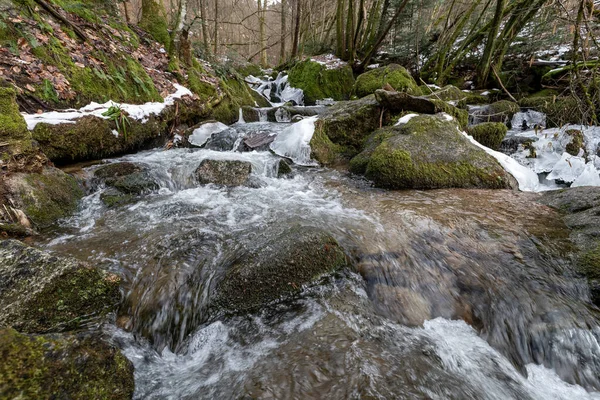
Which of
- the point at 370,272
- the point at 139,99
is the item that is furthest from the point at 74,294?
the point at 139,99

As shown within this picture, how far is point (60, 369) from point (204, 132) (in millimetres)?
5858

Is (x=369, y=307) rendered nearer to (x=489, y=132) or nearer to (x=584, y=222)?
(x=584, y=222)

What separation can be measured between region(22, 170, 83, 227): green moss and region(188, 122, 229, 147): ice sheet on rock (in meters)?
2.84

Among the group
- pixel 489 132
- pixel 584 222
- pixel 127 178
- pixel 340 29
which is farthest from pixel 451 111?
pixel 340 29

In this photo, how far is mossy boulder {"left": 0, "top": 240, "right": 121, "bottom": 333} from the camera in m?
1.82

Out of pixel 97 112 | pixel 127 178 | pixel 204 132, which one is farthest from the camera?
pixel 204 132

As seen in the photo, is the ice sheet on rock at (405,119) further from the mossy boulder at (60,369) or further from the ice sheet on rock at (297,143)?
the mossy boulder at (60,369)

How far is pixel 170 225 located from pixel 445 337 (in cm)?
317

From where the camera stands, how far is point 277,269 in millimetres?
2469

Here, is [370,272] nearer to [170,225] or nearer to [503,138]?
[170,225]

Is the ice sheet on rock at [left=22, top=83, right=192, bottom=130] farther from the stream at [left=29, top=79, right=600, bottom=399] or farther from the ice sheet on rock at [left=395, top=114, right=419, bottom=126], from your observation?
the ice sheet on rock at [left=395, top=114, right=419, bottom=126]

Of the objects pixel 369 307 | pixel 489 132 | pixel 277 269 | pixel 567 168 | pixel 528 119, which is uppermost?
pixel 528 119

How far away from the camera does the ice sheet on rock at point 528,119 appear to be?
302 inches

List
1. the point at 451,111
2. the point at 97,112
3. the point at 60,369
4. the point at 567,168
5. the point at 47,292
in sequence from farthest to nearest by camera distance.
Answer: the point at 451,111 < the point at 567,168 < the point at 97,112 < the point at 47,292 < the point at 60,369
